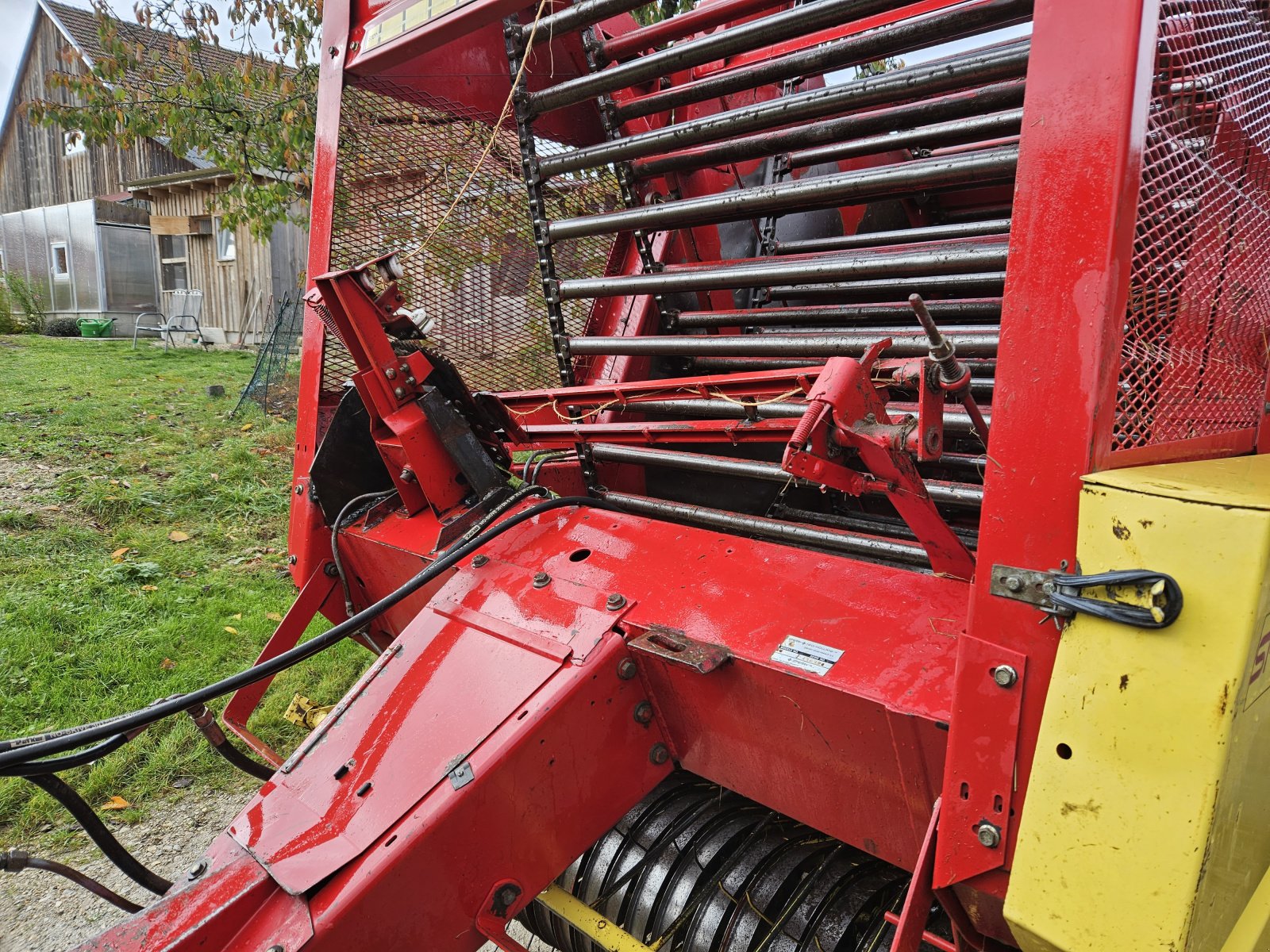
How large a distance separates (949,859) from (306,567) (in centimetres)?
213

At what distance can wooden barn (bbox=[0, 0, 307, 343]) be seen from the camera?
15336 mm

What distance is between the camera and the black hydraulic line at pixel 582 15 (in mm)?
2072

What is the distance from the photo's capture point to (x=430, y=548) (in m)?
2.31

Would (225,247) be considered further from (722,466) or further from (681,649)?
(681,649)

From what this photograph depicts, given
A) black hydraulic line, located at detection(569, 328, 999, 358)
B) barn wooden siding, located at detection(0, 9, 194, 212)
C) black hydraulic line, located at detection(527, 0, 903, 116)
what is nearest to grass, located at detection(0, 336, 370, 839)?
black hydraulic line, located at detection(569, 328, 999, 358)

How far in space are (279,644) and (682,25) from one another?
7.00 ft

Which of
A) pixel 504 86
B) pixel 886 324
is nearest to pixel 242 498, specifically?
pixel 504 86

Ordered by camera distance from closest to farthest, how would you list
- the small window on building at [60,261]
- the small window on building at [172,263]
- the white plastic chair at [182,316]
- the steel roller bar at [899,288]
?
the steel roller bar at [899,288] < the white plastic chair at [182,316] < the small window on building at [172,263] < the small window on building at [60,261]

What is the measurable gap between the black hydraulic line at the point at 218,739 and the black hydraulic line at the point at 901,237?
2320 millimetres

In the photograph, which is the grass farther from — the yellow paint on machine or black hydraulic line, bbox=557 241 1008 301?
the yellow paint on machine

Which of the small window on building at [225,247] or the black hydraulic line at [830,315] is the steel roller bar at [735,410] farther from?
the small window on building at [225,247]

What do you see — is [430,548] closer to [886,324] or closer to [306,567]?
[306,567]

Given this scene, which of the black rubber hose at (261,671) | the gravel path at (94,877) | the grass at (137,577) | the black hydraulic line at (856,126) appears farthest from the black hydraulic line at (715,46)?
the grass at (137,577)

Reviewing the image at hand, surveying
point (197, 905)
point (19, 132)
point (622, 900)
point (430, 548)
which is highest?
point (19, 132)
